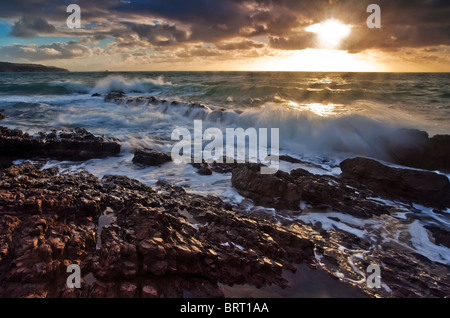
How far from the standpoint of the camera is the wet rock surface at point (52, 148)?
7.27 meters

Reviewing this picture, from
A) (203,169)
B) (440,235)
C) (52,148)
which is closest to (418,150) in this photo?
(440,235)

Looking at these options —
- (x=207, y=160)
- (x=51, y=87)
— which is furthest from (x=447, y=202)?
(x=51, y=87)

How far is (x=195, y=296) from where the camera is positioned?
3.00 meters

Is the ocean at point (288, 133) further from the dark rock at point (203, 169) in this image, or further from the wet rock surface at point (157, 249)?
the wet rock surface at point (157, 249)

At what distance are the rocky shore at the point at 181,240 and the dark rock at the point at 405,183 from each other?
3.4 inches

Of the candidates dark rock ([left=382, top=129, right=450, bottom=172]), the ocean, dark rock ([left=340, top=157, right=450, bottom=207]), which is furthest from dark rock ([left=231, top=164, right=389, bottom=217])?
dark rock ([left=382, top=129, right=450, bottom=172])

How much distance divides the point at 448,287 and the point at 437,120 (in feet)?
50.4

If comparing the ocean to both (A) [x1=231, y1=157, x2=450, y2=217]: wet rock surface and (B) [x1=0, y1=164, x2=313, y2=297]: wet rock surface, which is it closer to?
(A) [x1=231, y1=157, x2=450, y2=217]: wet rock surface

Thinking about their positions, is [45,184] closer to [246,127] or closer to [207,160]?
[207,160]

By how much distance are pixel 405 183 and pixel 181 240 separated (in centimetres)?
565

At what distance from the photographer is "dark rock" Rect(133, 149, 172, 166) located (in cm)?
758

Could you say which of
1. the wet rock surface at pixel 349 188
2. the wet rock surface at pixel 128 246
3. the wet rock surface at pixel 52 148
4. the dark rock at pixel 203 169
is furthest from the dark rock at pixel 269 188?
the wet rock surface at pixel 52 148

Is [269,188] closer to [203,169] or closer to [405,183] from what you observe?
[203,169]

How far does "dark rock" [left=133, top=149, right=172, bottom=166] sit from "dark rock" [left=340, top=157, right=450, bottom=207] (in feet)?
16.8
